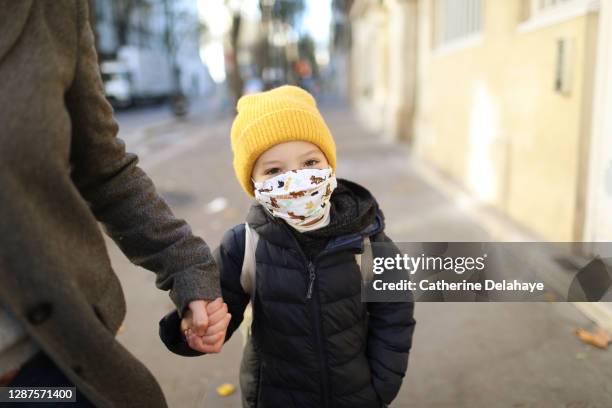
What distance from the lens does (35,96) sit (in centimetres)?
113

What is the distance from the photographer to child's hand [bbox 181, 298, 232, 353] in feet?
4.99

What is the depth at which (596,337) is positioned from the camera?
3.43 meters

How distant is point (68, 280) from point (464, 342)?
2852 mm

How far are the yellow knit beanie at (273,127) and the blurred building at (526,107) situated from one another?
2.76 meters

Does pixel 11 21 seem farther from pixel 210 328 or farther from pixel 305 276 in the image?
pixel 305 276

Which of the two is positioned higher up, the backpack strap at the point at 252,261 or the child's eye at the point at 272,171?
the child's eye at the point at 272,171

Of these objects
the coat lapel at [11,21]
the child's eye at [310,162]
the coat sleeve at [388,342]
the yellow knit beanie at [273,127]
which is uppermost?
the coat lapel at [11,21]

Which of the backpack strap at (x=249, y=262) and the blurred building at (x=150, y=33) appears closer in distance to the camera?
the backpack strap at (x=249, y=262)

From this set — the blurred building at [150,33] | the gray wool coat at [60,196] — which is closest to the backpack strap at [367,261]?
the gray wool coat at [60,196]

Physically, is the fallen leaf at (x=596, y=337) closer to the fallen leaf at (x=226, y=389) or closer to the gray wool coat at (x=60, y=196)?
the fallen leaf at (x=226, y=389)

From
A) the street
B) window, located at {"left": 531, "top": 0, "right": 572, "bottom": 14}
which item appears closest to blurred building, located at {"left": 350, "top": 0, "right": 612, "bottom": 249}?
window, located at {"left": 531, "top": 0, "right": 572, "bottom": 14}

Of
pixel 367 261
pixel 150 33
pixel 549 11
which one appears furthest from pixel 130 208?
pixel 150 33

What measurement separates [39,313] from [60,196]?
0.77 feet

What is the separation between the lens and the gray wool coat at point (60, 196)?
111 cm
